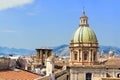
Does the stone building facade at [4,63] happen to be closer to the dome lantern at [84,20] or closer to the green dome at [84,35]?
the green dome at [84,35]

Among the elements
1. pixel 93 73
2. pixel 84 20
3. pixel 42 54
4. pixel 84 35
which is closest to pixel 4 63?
pixel 93 73

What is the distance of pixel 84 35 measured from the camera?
208 feet

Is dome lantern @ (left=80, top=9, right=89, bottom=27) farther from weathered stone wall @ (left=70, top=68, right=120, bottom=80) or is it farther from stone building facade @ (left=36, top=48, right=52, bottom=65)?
stone building facade @ (left=36, top=48, right=52, bottom=65)

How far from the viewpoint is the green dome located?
2474 inches

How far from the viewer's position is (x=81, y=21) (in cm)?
6512

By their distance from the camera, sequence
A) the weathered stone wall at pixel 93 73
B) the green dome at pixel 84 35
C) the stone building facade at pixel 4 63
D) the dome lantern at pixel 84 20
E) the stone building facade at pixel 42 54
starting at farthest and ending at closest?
the stone building facade at pixel 42 54 < the dome lantern at pixel 84 20 < the green dome at pixel 84 35 < the weathered stone wall at pixel 93 73 < the stone building facade at pixel 4 63

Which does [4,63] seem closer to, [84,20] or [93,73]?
[93,73]

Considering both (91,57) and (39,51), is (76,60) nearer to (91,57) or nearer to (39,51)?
(91,57)

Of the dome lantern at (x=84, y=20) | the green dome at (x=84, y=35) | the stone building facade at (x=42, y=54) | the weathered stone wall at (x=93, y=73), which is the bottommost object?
the weathered stone wall at (x=93, y=73)

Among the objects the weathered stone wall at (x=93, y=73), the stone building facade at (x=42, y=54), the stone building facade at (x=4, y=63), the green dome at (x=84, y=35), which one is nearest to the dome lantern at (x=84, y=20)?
the green dome at (x=84, y=35)

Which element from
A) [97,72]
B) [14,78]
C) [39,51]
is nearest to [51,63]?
[14,78]

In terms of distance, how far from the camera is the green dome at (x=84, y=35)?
6283 cm

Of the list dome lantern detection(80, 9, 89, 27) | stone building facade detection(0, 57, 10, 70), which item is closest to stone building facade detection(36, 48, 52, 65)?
dome lantern detection(80, 9, 89, 27)

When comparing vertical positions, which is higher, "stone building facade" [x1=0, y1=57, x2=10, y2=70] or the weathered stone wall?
"stone building facade" [x1=0, y1=57, x2=10, y2=70]
